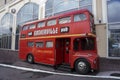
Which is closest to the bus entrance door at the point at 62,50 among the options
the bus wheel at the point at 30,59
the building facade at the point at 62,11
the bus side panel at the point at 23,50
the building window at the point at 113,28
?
the building facade at the point at 62,11

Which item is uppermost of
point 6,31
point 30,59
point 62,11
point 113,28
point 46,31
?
point 62,11

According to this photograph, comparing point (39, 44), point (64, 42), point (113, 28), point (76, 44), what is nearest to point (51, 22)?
point (64, 42)

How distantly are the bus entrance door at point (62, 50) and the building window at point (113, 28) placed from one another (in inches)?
143

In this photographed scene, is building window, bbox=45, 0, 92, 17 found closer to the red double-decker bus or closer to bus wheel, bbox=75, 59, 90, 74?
the red double-decker bus

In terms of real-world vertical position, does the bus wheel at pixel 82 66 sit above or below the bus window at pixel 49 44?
below

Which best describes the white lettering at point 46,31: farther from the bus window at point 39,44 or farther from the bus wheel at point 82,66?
the bus wheel at point 82,66

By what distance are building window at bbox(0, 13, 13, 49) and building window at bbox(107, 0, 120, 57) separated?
58.7 feet

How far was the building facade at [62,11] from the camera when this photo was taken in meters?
15.6

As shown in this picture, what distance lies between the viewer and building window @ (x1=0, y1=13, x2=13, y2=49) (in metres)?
29.5

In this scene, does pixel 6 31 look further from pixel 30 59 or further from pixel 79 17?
pixel 79 17

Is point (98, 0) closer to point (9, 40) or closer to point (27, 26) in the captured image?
point (27, 26)

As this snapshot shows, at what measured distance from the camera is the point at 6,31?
101 feet

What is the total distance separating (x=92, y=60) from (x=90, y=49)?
44.1 inches

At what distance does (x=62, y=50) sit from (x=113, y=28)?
183 inches
